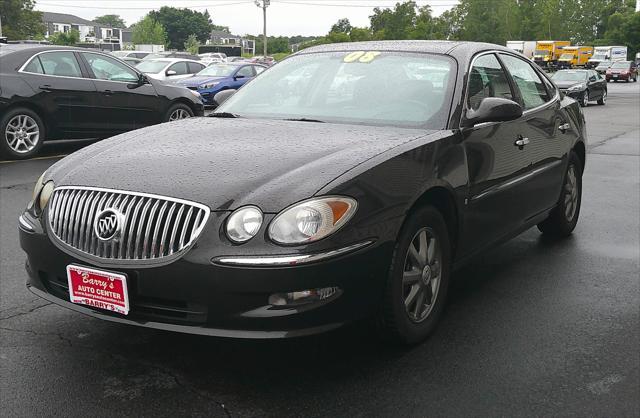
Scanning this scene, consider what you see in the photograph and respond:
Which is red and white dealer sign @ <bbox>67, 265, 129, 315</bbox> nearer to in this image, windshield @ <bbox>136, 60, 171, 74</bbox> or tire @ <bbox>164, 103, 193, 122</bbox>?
tire @ <bbox>164, 103, 193, 122</bbox>

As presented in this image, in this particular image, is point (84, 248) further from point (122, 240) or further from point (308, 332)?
point (308, 332)

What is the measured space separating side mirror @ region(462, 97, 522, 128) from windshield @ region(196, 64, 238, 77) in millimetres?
19069

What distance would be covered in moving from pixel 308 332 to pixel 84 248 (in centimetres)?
106

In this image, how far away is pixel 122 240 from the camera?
3.19m

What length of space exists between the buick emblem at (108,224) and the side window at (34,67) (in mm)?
7950

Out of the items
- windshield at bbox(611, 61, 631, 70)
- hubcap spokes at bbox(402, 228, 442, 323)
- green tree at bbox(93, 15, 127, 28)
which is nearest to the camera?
hubcap spokes at bbox(402, 228, 442, 323)

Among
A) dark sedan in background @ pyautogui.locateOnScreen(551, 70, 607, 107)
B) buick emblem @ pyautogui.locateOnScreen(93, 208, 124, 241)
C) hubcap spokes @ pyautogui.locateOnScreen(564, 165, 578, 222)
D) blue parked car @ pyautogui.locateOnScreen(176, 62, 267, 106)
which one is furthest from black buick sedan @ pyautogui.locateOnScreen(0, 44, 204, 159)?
dark sedan in background @ pyautogui.locateOnScreen(551, 70, 607, 107)

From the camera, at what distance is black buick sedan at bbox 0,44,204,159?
10188 mm

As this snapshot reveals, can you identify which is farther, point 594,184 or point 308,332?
point 594,184

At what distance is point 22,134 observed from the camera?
1034cm

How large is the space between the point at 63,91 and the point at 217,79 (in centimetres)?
1185

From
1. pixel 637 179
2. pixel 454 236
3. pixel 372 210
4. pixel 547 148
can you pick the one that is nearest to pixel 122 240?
pixel 372 210

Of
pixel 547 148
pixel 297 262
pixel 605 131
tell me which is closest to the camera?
pixel 297 262

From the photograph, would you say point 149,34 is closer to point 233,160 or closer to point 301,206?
point 233,160
